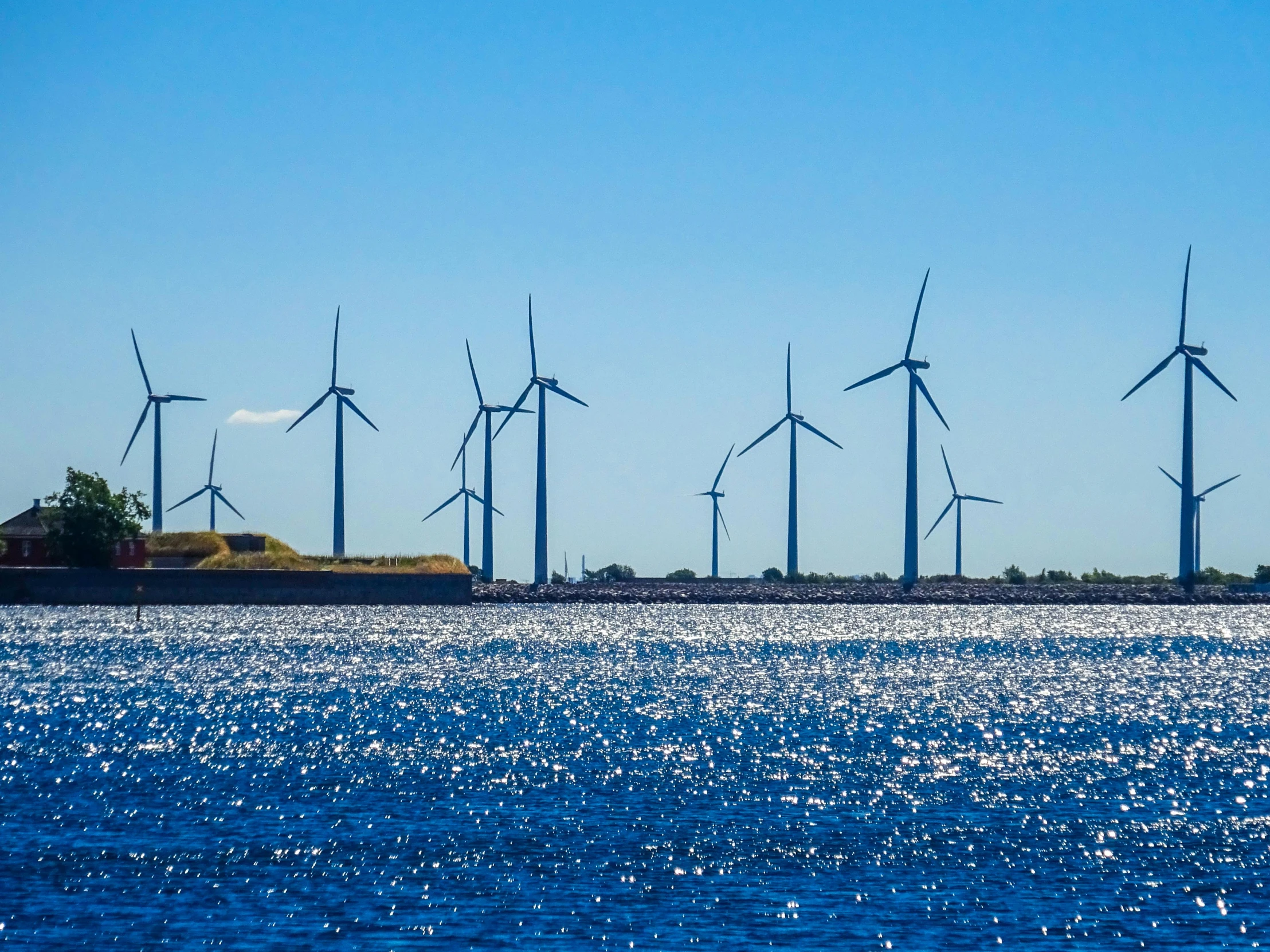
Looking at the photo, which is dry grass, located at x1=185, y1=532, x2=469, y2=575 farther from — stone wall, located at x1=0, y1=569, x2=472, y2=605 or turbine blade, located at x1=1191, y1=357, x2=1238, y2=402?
turbine blade, located at x1=1191, y1=357, x2=1238, y2=402

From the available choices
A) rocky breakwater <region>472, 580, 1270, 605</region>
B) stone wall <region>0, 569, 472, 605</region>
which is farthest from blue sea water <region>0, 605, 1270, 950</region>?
rocky breakwater <region>472, 580, 1270, 605</region>

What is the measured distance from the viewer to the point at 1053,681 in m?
77.5

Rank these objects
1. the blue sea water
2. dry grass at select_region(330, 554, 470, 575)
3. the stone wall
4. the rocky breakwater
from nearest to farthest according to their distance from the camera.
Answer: the blue sea water < the stone wall < dry grass at select_region(330, 554, 470, 575) < the rocky breakwater

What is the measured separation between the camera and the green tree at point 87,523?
128 m

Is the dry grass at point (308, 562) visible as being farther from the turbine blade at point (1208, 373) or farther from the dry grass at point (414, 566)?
the turbine blade at point (1208, 373)

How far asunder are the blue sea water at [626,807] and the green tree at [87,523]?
47.5 meters

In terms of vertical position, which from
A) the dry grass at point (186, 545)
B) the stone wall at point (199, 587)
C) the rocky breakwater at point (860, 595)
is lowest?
the rocky breakwater at point (860, 595)

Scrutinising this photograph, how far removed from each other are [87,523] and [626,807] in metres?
101

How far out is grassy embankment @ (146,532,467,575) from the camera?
5418 inches

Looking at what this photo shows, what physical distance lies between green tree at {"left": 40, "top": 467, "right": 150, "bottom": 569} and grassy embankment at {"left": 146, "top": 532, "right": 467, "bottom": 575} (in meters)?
8.98

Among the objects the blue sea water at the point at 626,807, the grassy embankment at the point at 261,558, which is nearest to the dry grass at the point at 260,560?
the grassy embankment at the point at 261,558

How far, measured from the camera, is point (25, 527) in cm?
13775

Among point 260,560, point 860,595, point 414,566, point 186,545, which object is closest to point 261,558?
point 260,560

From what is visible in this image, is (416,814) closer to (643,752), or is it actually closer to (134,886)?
(134,886)
